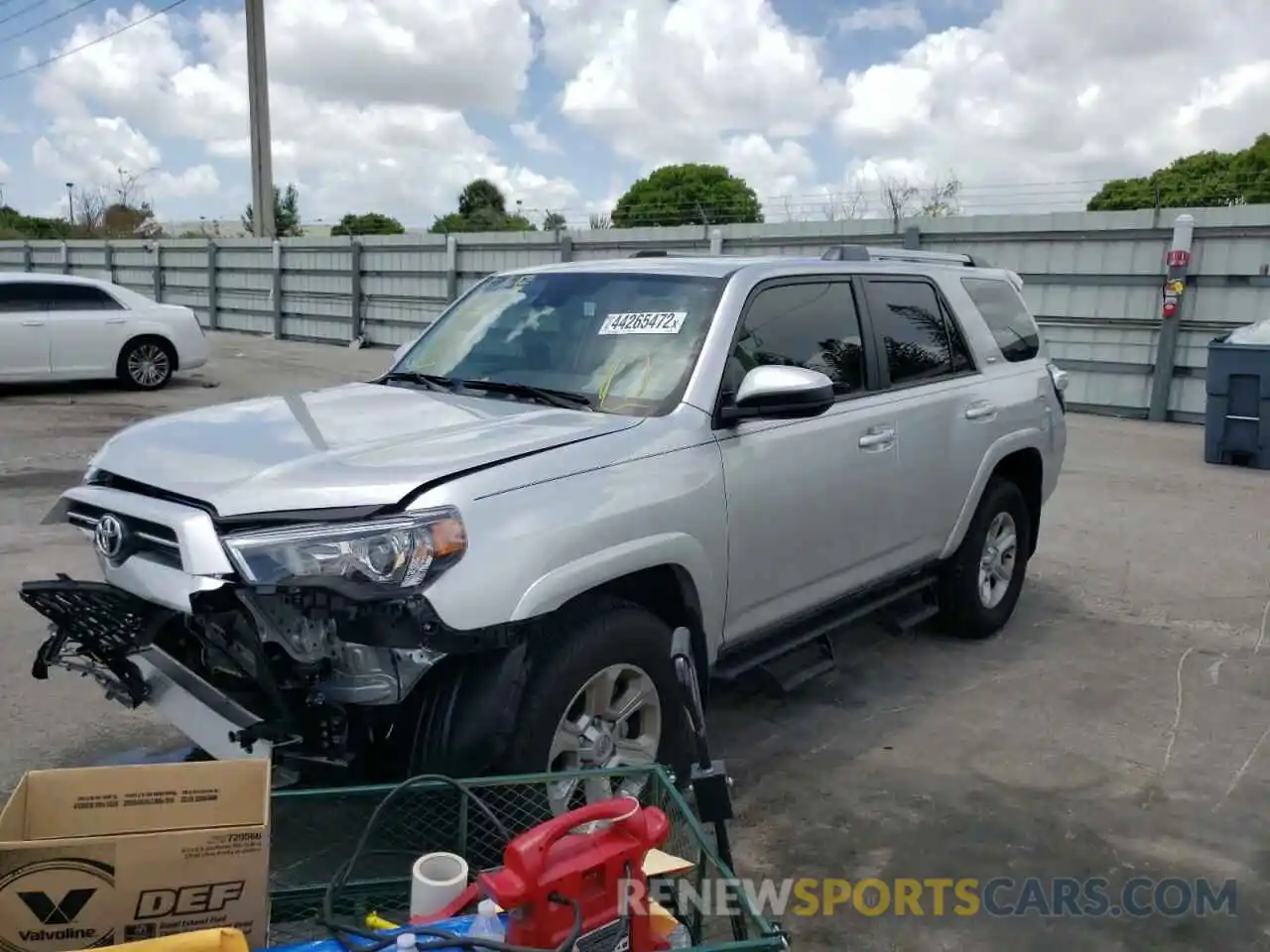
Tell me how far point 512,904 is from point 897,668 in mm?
3514

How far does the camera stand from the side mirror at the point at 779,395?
11.6ft

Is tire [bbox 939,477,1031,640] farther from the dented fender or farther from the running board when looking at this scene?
the running board

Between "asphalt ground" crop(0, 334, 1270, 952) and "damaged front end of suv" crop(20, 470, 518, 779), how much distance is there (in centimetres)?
120

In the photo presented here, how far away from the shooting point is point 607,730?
323cm

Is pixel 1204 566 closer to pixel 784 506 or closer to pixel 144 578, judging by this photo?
pixel 784 506

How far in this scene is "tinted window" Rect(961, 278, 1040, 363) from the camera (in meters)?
5.54

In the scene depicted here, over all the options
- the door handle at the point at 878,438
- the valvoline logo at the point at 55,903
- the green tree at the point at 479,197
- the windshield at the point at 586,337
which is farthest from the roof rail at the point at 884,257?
the green tree at the point at 479,197

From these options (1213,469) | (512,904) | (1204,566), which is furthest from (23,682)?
(1213,469)

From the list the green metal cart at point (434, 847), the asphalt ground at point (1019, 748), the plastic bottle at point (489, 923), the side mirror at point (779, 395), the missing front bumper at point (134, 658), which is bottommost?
the asphalt ground at point (1019, 748)

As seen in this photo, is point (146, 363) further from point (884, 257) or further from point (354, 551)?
point (354, 551)

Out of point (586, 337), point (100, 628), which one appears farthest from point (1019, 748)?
point (100, 628)

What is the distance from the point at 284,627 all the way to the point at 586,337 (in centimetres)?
167

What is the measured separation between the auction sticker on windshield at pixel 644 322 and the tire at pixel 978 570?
6.94 feet
